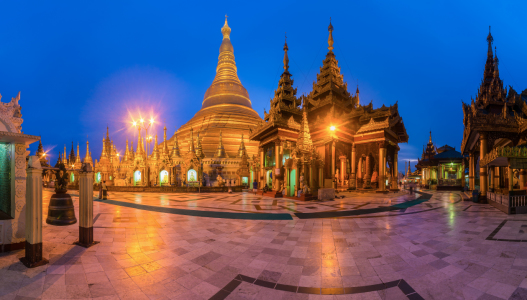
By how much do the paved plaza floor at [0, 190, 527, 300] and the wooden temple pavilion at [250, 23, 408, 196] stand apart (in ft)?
40.2

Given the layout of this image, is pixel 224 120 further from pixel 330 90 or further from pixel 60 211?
pixel 60 211

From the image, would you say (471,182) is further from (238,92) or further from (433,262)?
(238,92)

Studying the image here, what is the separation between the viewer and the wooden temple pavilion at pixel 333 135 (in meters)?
23.1

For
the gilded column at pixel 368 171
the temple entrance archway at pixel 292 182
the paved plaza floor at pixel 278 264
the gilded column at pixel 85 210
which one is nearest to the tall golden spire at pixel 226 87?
the gilded column at pixel 368 171

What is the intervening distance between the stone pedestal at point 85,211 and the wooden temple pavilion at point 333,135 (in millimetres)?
14249

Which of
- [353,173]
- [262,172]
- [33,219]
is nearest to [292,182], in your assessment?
[262,172]

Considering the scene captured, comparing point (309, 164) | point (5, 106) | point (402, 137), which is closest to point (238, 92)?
point (402, 137)

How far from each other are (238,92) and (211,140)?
59.8ft

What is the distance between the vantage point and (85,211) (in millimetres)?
5535

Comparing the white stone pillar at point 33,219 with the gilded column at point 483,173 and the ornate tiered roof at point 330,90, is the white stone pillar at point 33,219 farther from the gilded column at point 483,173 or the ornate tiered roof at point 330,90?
the ornate tiered roof at point 330,90

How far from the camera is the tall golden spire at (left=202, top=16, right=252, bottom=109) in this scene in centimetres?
5191

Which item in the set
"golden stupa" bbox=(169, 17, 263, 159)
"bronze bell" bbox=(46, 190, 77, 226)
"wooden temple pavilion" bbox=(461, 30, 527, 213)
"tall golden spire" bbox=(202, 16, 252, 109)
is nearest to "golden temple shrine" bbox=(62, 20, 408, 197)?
"golden stupa" bbox=(169, 17, 263, 159)

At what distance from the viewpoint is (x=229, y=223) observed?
8023 millimetres

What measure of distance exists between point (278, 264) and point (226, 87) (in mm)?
53036
